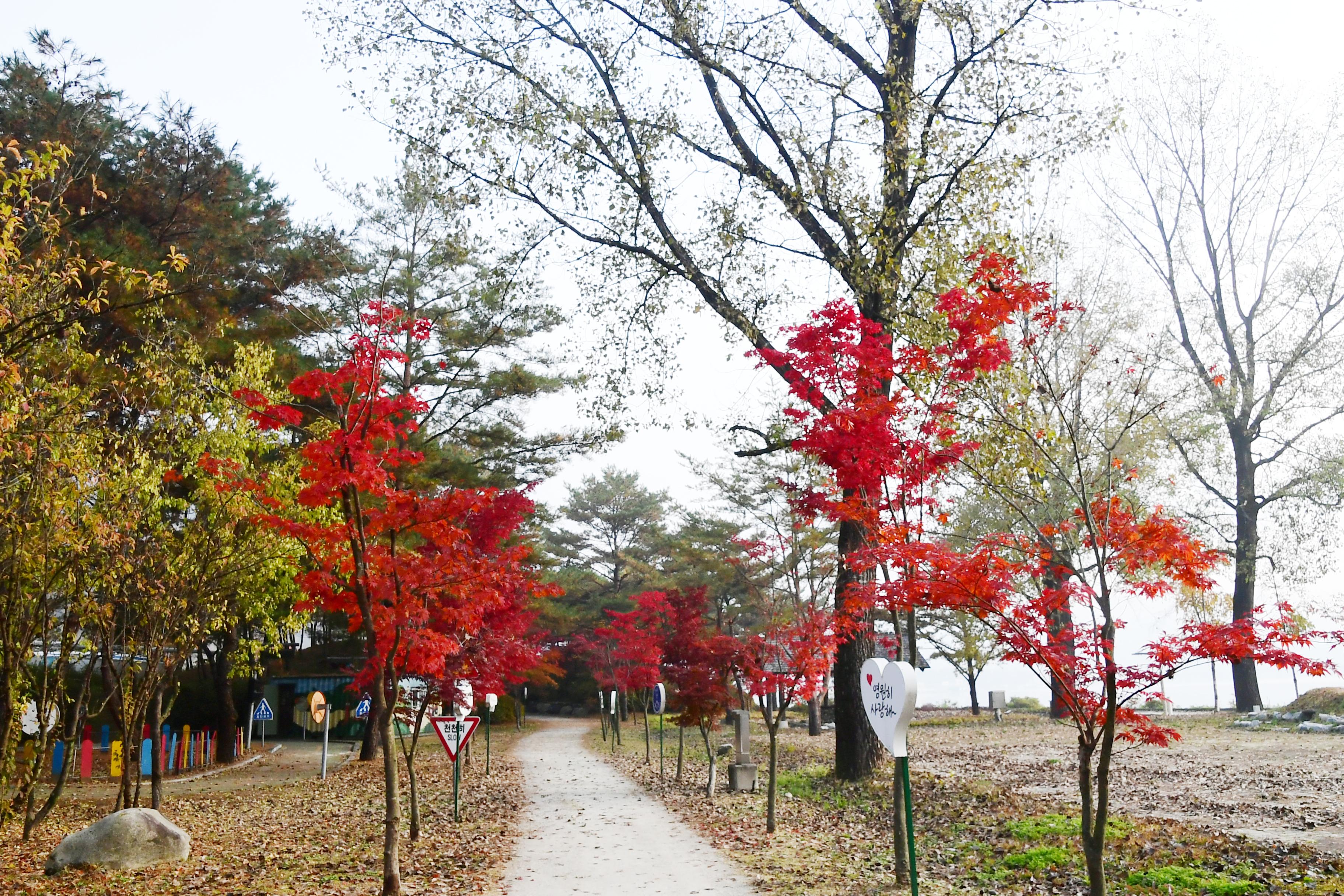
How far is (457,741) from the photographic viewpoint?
10.7 metres

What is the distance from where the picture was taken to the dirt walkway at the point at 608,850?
7270mm

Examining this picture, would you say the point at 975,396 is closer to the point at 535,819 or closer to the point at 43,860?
the point at 535,819

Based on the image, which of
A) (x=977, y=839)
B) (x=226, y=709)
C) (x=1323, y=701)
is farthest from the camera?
(x=226, y=709)

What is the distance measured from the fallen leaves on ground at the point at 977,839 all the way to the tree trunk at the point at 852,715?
0.25 metres

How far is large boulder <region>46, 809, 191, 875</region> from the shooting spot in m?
8.32

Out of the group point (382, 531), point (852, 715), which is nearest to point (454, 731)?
point (382, 531)

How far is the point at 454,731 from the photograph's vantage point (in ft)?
35.3

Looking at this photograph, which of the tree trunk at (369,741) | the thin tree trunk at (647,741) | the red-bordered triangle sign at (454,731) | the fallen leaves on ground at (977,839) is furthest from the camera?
Answer: the tree trunk at (369,741)

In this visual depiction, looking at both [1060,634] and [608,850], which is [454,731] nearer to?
[608,850]

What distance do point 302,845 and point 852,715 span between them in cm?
699

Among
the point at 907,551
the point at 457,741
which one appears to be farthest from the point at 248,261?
the point at 907,551

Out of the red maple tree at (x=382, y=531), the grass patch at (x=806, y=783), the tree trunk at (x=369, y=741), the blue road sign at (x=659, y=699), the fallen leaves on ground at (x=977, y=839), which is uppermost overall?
the red maple tree at (x=382, y=531)

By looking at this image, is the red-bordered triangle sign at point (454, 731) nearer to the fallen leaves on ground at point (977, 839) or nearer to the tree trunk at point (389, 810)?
the fallen leaves on ground at point (977, 839)

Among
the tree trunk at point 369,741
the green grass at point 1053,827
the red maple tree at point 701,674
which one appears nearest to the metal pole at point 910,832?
the green grass at point 1053,827
